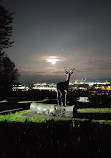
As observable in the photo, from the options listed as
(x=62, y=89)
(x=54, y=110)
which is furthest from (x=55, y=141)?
(x=62, y=89)

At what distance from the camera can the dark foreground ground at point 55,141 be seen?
3.01 meters

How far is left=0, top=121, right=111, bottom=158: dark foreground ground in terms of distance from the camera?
301 centimetres

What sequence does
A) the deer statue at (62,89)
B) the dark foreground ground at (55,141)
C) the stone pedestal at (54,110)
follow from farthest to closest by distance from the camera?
the deer statue at (62,89)
the stone pedestal at (54,110)
the dark foreground ground at (55,141)

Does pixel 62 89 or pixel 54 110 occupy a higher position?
pixel 62 89

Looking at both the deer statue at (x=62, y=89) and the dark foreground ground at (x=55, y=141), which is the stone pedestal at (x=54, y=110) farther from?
the dark foreground ground at (x=55, y=141)

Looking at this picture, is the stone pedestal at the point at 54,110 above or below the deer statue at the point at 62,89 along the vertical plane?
below

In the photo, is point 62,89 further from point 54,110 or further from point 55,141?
point 55,141

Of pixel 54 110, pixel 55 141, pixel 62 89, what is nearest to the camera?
pixel 55 141

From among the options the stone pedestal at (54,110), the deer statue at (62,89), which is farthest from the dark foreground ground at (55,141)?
the deer statue at (62,89)

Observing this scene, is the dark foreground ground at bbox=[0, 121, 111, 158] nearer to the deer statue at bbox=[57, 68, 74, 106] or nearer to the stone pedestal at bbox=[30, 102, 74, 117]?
the stone pedestal at bbox=[30, 102, 74, 117]

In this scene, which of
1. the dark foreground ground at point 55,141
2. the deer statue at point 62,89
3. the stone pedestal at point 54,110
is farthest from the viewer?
the deer statue at point 62,89

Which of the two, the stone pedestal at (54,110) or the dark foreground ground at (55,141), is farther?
the stone pedestal at (54,110)

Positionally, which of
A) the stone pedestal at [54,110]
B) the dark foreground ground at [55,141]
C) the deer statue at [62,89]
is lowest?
the stone pedestal at [54,110]

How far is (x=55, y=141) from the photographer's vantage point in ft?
11.8
